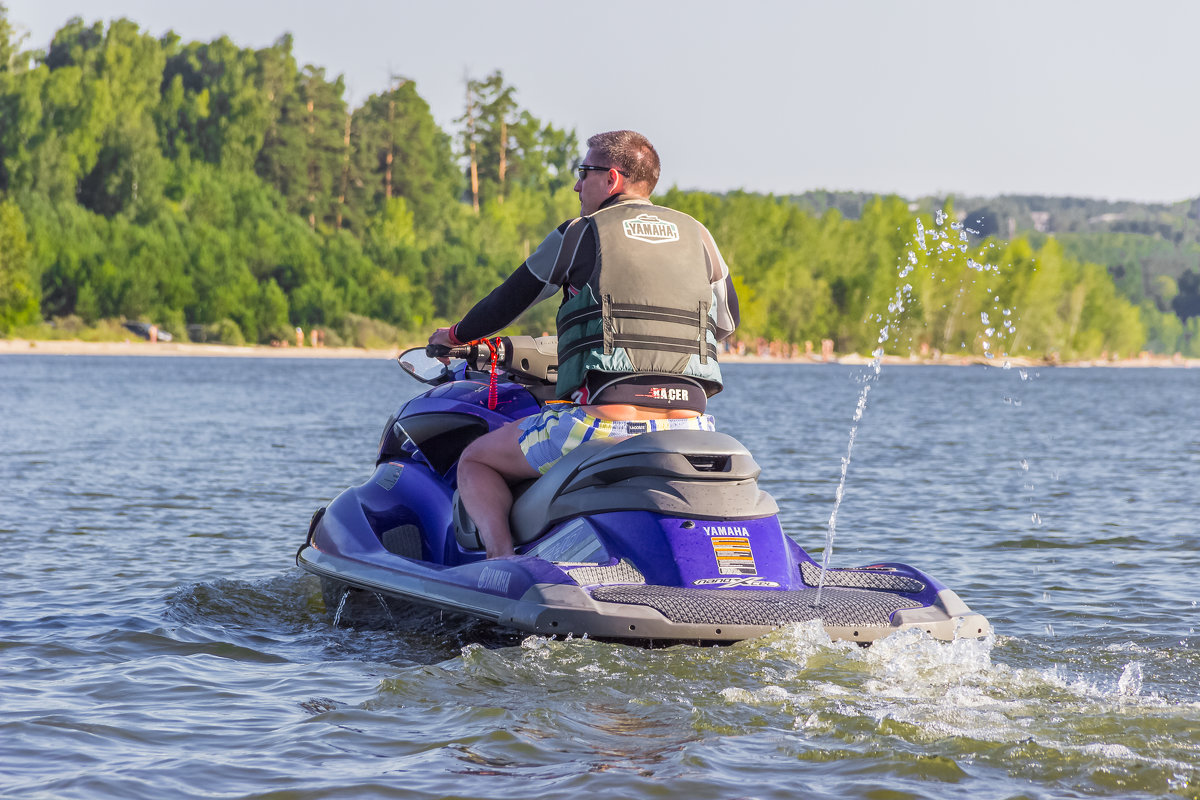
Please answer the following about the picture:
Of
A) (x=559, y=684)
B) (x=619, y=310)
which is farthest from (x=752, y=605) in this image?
(x=619, y=310)

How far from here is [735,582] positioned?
469 centimetres

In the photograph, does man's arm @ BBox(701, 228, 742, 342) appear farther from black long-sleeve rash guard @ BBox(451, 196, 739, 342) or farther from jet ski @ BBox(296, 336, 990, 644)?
jet ski @ BBox(296, 336, 990, 644)

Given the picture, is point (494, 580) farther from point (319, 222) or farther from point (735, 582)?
point (319, 222)

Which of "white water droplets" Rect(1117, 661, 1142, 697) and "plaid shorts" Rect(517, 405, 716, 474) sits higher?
"plaid shorts" Rect(517, 405, 716, 474)

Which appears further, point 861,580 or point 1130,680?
point 861,580

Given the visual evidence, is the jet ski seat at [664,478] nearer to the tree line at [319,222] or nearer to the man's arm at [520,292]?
the man's arm at [520,292]

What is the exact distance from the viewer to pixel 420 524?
580 centimetres

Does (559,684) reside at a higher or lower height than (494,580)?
lower

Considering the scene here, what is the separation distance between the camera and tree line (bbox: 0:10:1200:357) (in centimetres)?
7112

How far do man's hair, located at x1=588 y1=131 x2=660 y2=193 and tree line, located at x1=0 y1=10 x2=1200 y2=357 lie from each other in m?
55.1

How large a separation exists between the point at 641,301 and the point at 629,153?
1.89 ft

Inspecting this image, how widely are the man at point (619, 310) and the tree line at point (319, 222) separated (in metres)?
55.1

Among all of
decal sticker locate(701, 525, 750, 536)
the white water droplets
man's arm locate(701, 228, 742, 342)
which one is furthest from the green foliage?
the white water droplets

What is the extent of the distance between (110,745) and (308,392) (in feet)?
105
